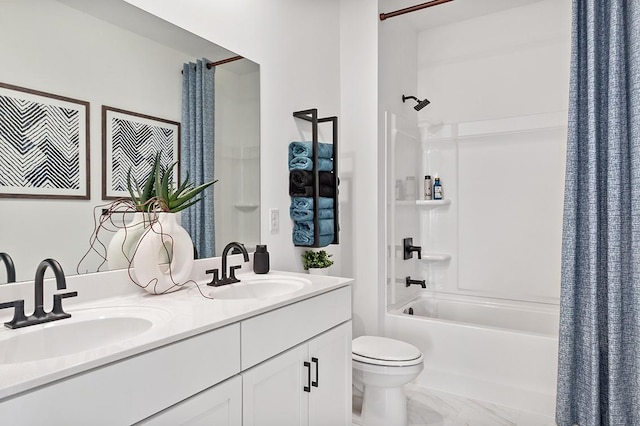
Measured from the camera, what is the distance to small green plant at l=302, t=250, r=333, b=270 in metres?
2.27

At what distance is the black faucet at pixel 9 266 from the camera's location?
1094mm

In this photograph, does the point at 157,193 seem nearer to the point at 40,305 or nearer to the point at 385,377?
the point at 40,305

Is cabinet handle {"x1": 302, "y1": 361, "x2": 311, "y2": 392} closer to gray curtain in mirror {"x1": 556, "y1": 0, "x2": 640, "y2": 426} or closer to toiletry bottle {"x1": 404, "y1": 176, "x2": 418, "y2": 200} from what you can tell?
gray curtain in mirror {"x1": 556, "y1": 0, "x2": 640, "y2": 426}

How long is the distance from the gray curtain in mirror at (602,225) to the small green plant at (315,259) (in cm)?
125

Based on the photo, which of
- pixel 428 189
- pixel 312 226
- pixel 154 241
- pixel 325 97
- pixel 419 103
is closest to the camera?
pixel 154 241

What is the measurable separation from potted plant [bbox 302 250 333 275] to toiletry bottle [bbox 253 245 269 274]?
1.48ft

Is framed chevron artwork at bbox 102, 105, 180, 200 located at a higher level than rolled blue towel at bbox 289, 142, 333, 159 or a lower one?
lower

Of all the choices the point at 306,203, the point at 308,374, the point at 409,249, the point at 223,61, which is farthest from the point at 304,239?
the point at 409,249

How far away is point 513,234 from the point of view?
2.93 metres

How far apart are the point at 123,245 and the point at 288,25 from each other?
5.01 feet

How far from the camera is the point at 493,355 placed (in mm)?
2328

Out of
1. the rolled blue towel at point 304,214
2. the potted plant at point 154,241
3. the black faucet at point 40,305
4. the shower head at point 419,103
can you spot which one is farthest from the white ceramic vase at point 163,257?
the shower head at point 419,103

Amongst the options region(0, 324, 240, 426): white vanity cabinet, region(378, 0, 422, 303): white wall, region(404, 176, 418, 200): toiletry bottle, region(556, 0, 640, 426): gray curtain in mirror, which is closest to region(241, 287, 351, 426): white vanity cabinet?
region(0, 324, 240, 426): white vanity cabinet

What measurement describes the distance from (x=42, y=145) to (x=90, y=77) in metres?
0.28
